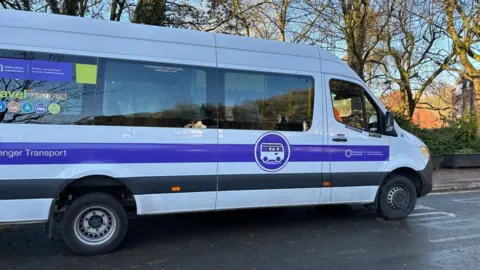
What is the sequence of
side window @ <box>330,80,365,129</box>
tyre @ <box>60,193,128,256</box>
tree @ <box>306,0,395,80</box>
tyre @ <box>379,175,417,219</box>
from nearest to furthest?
tyre @ <box>60,193,128,256</box>, side window @ <box>330,80,365,129</box>, tyre @ <box>379,175,417,219</box>, tree @ <box>306,0,395,80</box>

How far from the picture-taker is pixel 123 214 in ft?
16.0

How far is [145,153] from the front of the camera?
4.88m

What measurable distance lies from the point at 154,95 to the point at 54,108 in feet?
3.84

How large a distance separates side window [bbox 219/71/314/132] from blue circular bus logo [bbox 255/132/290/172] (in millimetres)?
151

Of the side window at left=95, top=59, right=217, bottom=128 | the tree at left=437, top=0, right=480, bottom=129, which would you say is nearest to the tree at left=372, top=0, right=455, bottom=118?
the tree at left=437, top=0, right=480, bottom=129

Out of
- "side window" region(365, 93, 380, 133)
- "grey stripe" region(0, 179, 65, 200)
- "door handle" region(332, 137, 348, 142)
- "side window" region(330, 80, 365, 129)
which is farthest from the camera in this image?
"side window" region(365, 93, 380, 133)

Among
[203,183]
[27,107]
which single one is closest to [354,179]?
[203,183]

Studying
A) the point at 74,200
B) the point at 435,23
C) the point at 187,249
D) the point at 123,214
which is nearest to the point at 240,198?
the point at 187,249

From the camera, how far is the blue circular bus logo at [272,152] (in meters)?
5.45

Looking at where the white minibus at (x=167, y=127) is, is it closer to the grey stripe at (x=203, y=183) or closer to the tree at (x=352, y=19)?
the grey stripe at (x=203, y=183)

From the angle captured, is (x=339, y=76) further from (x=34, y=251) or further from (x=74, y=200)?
(x=34, y=251)

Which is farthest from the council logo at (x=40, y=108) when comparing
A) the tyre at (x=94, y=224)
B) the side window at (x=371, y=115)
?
the side window at (x=371, y=115)

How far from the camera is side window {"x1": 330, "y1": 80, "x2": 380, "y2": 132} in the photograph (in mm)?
6043

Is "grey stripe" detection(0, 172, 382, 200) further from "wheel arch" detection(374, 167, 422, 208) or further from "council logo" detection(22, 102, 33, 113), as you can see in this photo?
"council logo" detection(22, 102, 33, 113)
